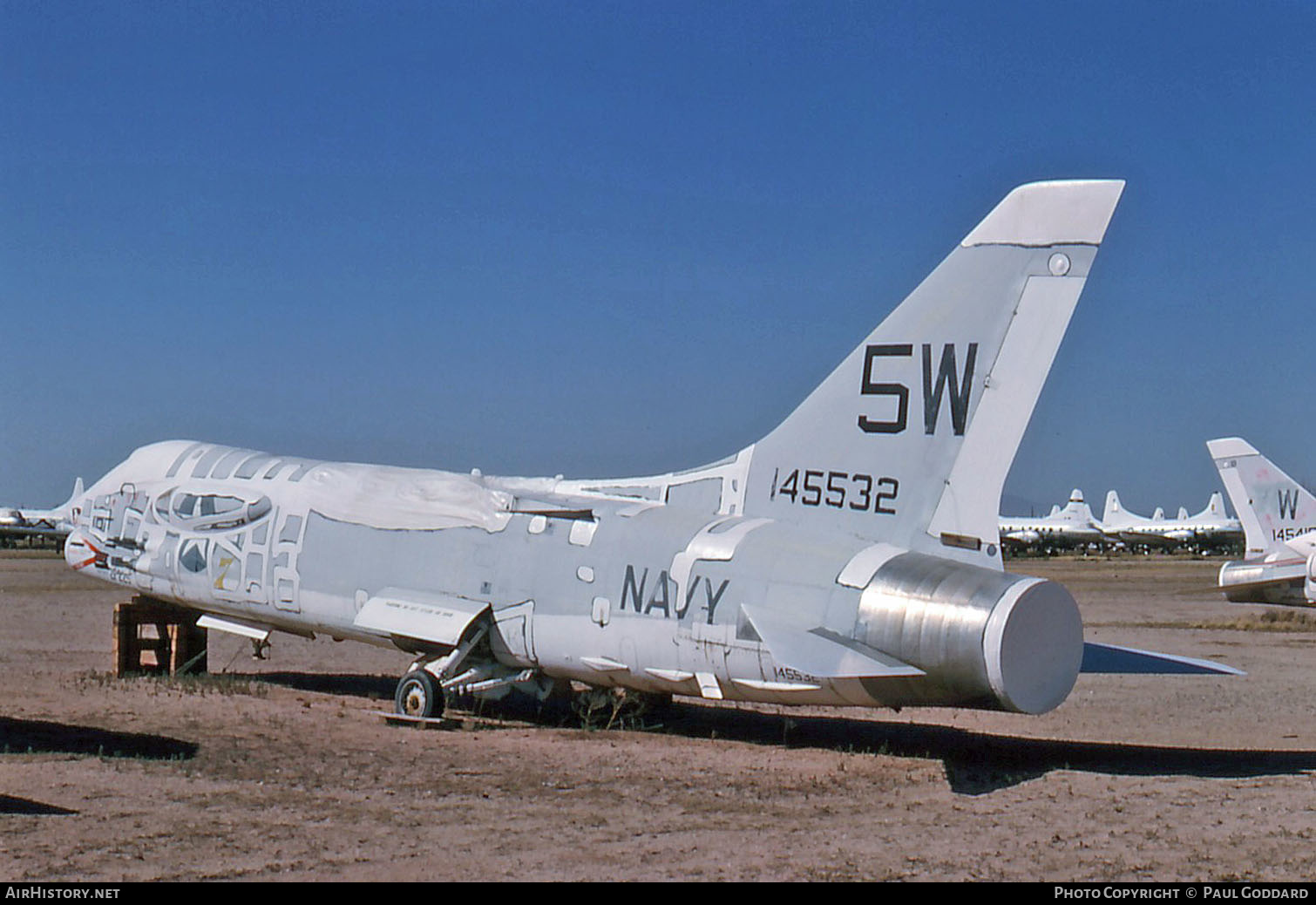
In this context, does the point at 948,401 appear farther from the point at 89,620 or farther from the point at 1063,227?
the point at 89,620

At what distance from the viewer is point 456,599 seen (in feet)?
43.4

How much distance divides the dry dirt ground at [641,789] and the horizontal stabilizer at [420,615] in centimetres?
100

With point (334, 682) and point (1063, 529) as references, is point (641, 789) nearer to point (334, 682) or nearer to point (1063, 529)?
point (334, 682)

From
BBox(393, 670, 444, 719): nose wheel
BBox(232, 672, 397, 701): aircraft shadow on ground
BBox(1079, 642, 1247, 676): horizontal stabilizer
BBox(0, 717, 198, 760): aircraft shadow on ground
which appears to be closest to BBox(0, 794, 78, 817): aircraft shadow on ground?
BBox(0, 717, 198, 760): aircraft shadow on ground

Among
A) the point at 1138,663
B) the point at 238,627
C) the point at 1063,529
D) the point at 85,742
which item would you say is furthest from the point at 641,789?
the point at 1063,529

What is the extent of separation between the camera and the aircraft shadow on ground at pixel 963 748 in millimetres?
11336

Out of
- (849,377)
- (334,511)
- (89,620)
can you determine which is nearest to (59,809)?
(334,511)

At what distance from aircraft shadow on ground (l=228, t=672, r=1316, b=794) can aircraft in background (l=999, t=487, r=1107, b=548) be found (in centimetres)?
8476

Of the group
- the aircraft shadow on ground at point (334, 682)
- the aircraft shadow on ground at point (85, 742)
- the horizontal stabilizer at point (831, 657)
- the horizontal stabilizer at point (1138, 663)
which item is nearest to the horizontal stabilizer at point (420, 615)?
the aircraft shadow on ground at point (85, 742)

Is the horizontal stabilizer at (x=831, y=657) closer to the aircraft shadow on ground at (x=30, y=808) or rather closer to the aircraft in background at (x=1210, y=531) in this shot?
the aircraft shadow on ground at (x=30, y=808)

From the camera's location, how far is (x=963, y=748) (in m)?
12.8

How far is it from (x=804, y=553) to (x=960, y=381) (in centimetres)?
200

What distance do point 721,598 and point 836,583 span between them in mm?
1097

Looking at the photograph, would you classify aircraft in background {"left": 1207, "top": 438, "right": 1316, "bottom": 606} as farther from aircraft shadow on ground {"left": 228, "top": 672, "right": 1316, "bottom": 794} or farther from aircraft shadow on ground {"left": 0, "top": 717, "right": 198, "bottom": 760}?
aircraft shadow on ground {"left": 0, "top": 717, "right": 198, "bottom": 760}
